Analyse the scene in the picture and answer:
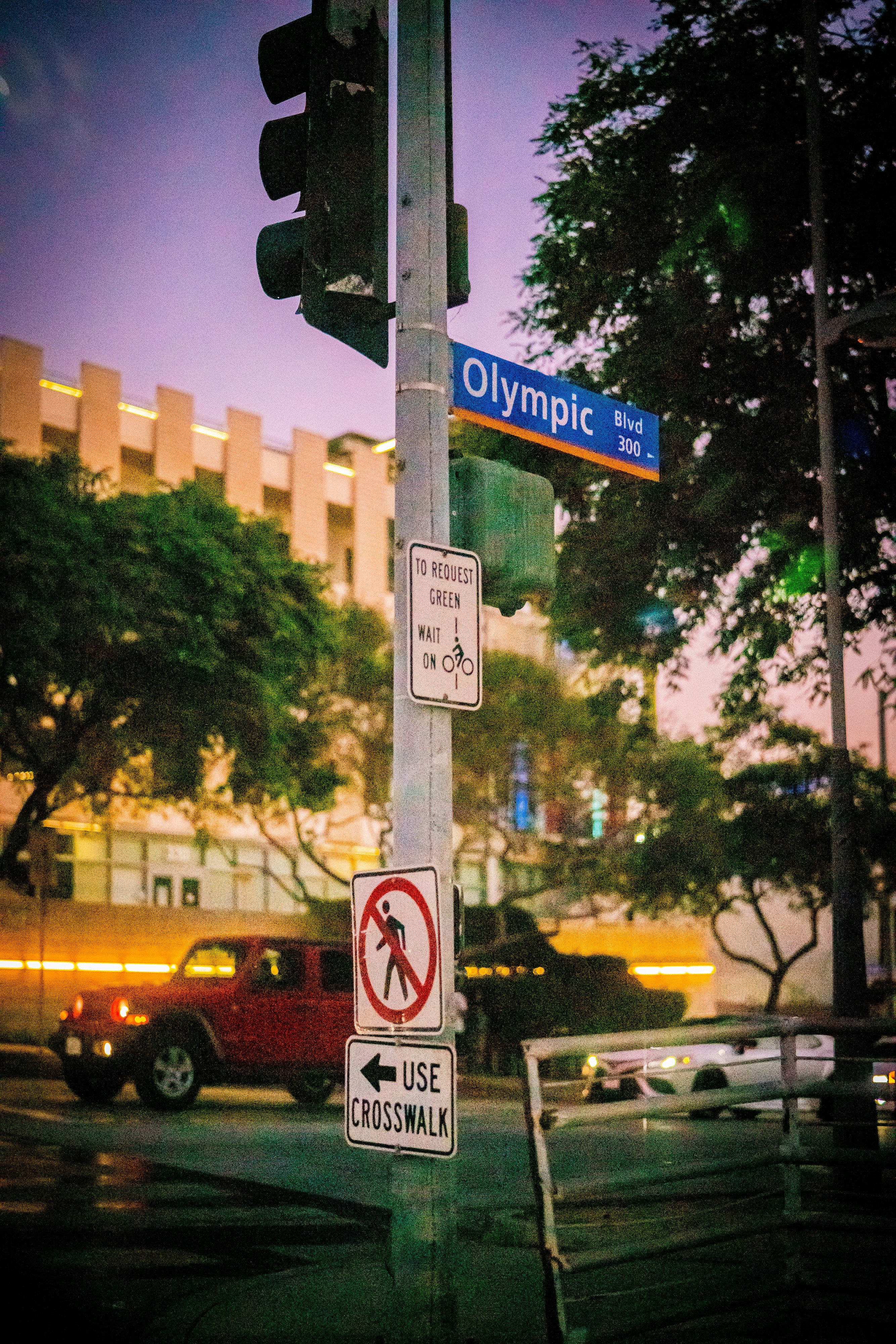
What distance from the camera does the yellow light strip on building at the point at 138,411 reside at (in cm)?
4500

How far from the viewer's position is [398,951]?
5230 millimetres

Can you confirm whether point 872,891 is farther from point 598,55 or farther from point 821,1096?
point 821,1096

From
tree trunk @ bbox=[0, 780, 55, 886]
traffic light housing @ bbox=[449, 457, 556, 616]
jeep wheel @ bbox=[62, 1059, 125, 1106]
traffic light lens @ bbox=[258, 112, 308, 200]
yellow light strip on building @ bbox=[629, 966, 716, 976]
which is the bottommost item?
yellow light strip on building @ bbox=[629, 966, 716, 976]

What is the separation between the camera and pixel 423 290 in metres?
5.80

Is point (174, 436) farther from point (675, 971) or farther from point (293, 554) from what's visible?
point (675, 971)

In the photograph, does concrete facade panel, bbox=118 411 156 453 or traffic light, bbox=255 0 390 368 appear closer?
traffic light, bbox=255 0 390 368

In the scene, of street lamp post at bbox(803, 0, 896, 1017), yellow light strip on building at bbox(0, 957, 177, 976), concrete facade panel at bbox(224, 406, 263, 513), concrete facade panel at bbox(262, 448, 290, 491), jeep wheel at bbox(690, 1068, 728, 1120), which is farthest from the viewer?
concrete facade panel at bbox(262, 448, 290, 491)

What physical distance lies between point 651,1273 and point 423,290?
535cm

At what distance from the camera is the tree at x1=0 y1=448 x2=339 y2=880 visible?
22.9 metres

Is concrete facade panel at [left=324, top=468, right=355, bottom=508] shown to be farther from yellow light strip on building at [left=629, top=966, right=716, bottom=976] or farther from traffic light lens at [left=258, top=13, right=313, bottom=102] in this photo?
traffic light lens at [left=258, top=13, right=313, bottom=102]

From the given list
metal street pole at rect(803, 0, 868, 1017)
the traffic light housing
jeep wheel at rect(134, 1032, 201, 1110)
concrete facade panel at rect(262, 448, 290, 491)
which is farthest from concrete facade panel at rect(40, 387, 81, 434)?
the traffic light housing

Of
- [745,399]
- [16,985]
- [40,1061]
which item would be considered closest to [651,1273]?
[745,399]

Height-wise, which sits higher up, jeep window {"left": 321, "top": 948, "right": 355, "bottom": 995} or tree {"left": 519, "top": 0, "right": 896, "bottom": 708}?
tree {"left": 519, "top": 0, "right": 896, "bottom": 708}

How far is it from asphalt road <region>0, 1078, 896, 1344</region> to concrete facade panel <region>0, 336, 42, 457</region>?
94.7 feet
